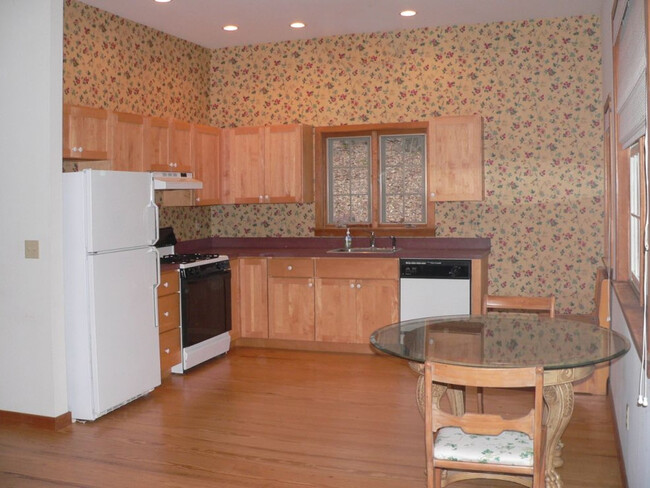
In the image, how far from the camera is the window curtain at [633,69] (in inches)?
98.9

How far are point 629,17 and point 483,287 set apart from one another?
3.13 m

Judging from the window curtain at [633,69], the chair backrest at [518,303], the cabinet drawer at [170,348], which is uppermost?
the window curtain at [633,69]

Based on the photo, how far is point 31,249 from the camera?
167 inches

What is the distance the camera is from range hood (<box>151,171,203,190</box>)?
5.30 metres

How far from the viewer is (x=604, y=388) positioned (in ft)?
15.4

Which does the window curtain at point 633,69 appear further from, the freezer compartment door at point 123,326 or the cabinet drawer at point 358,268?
the freezer compartment door at point 123,326

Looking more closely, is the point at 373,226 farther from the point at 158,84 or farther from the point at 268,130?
the point at 158,84

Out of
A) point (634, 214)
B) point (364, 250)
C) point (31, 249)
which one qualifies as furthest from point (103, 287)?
point (634, 214)

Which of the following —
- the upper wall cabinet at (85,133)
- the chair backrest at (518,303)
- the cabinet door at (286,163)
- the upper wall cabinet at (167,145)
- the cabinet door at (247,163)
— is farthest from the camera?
the cabinet door at (247,163)

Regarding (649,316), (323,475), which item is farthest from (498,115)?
(649,316)

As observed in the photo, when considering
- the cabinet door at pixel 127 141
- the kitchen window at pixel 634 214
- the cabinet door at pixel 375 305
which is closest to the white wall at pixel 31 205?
the cabinet door at pixel 127 141

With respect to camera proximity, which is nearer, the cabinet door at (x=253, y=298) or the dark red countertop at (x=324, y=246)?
the dark red countertop at (x=324, y=246)

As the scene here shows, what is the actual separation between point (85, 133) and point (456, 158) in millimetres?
3097

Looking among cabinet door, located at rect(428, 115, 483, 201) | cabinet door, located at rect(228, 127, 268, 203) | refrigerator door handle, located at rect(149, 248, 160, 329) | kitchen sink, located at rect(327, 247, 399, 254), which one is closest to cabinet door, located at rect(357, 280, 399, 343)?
kitchen sink, located at rect(327, 247, 399, 254)
